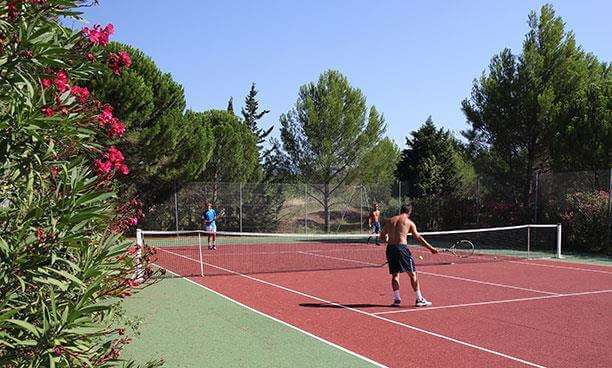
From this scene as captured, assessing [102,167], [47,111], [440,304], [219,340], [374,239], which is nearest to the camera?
[47,111]

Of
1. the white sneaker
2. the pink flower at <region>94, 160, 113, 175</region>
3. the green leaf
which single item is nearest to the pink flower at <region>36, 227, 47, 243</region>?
the green leaf

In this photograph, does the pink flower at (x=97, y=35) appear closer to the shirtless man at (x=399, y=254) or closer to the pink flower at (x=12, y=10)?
the pink flower at (x=12, y=10)

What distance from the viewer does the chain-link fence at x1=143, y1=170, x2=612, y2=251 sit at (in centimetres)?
2116

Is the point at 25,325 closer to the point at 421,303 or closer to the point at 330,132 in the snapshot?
the point at 421,303

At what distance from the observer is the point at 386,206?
3366cm

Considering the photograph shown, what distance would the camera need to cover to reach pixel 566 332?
312 inches

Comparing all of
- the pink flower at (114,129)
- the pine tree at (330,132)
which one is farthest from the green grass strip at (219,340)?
the pine tree at (330,132)

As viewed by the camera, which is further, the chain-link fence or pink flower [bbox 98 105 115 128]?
the chain-link fence

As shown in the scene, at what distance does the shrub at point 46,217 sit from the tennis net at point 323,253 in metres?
10.2

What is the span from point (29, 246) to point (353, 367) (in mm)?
4248

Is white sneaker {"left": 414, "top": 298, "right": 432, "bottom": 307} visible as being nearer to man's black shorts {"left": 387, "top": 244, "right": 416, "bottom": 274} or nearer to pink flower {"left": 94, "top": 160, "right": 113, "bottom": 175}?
man's black shorts {"left": 387, "top": 244, "right": 416, "bottom": 274}

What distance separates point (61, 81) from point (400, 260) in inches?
287

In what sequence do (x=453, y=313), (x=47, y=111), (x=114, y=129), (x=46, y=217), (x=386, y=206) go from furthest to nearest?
(x=386, y=206) → (x=453, y=313) → (x=114, y=129) → (x=47, y=111) → (x=46, y=217)

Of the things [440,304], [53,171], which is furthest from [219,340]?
[53,171]
